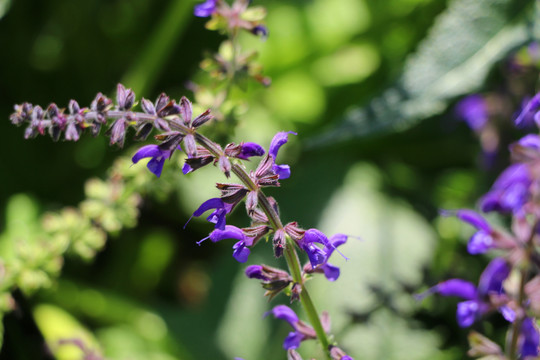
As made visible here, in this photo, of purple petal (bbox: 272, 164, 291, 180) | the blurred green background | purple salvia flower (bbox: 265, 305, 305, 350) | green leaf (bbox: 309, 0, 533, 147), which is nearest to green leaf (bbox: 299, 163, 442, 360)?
the blurred green background

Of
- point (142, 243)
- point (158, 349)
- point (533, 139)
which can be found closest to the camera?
point (533, 139)

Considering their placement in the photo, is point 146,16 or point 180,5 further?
point 146,16

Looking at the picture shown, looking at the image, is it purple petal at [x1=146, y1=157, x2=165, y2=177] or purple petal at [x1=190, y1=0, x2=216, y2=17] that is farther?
purple petal at [x1=190, y1=0, x2=216, y2=17]

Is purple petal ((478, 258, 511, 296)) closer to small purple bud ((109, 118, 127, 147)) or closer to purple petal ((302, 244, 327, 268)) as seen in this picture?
purple petal ((302, 244, 327, 268))

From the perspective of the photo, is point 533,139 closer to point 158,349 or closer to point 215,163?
point 215,163

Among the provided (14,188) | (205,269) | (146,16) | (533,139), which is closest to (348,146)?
(205,269)

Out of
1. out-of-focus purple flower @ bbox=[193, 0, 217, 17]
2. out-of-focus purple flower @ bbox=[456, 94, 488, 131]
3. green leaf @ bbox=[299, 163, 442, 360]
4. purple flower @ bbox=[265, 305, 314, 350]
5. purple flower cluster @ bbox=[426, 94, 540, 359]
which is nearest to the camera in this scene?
purple flower cluster @ bbox=[426, 94, 540, 359]

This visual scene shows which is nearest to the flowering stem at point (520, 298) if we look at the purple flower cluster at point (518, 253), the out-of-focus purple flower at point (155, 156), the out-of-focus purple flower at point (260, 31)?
the purple flower cluster at point (518, 253)
